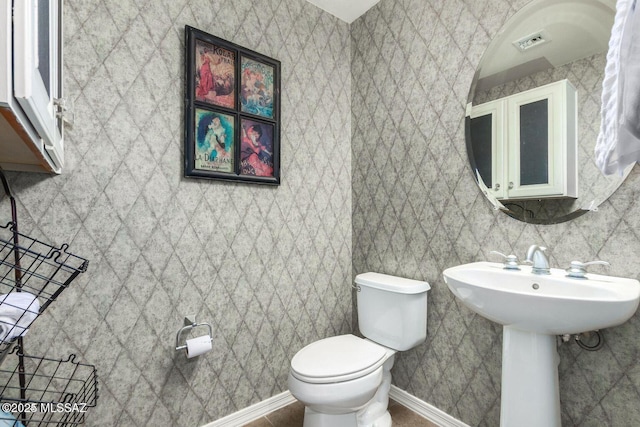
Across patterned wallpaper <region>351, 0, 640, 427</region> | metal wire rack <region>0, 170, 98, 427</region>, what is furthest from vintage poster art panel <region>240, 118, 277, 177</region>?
metal wire rack <region>0, 170, 98, 427</region>

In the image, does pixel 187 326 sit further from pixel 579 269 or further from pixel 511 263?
pixel 579 269

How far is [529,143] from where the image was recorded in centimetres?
138

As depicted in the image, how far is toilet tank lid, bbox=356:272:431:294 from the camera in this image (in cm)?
163

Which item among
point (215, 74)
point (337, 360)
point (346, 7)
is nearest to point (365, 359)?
point (337, 360)

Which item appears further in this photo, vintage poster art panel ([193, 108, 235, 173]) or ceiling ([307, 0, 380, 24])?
ceiling ([307, 0, 380, 24])

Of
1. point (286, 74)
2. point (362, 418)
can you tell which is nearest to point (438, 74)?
point (286, 74)

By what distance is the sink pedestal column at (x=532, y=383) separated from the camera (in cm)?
112

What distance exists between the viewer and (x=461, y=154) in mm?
1606

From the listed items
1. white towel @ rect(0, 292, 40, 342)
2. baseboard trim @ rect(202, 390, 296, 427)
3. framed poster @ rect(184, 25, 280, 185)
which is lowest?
baseboard trim @ rect(202, 390, 296, 427)

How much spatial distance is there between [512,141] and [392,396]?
1.59m

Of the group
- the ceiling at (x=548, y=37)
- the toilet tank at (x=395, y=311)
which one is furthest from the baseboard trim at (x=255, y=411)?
the ceiling at (x=548, y=37)

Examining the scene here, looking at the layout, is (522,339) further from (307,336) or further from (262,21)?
(262,21)

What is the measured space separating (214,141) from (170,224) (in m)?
0.47

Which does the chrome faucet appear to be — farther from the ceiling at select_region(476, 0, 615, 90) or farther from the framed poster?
the framed poster
